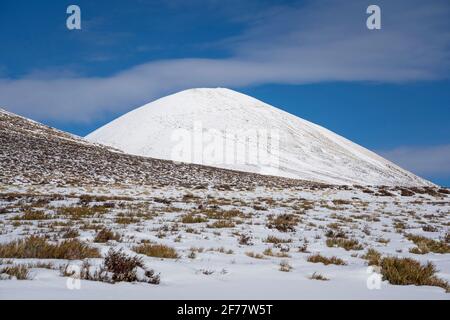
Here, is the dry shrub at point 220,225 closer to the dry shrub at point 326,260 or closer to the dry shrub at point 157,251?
the dry shrub at point 157,251

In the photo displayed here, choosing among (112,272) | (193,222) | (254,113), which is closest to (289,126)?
(254,113)

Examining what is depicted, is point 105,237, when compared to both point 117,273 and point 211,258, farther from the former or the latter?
point 117,273

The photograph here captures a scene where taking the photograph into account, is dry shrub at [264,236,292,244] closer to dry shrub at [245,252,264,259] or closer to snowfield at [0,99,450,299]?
snowfield at [0,99,450,299]

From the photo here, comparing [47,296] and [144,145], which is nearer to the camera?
[47,296]

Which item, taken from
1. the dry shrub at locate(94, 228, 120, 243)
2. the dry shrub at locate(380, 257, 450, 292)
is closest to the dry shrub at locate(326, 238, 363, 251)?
the dry shrub at locate(380, 257, 450, 292)

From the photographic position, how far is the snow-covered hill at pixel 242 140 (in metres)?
99.0

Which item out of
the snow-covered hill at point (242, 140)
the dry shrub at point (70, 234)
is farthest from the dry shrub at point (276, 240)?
the snow-covered hill at point (242, 140)

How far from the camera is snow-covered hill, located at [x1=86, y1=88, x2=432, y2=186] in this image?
325ft

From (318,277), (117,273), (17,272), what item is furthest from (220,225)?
(17,272)
